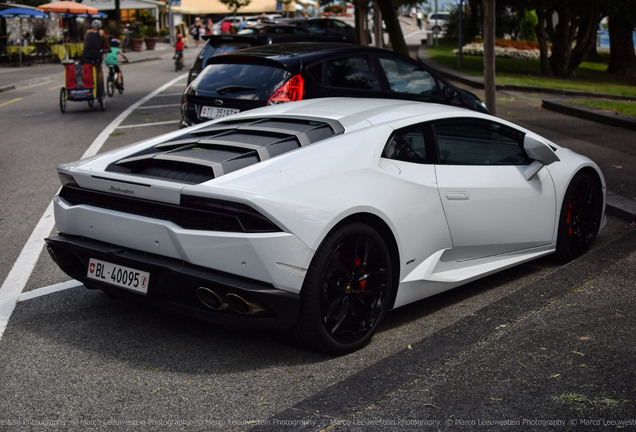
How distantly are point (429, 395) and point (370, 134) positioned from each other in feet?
5.40

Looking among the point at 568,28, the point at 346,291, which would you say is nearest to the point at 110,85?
the point at 568,28

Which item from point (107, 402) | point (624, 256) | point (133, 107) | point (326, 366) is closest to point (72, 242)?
point (107, 402)

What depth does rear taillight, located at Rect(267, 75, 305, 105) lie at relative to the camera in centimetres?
864

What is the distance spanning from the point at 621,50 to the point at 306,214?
26371 mm

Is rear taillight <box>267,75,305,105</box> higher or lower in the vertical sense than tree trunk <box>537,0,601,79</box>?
lower

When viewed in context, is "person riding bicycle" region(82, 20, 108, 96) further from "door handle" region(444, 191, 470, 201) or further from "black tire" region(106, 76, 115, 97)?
"door handle" region(444, 191, 470, 201)

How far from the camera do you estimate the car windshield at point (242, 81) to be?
8.73m

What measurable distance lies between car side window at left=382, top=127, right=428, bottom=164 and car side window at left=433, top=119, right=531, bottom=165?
6.4 inches

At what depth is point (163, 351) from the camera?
175 inches

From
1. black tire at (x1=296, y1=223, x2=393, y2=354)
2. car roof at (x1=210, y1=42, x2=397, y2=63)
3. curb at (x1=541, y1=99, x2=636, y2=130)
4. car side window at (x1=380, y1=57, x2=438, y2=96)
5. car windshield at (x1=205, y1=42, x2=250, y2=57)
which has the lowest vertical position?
black tire at (x1=296, y1=223, x2=393, y2=354)

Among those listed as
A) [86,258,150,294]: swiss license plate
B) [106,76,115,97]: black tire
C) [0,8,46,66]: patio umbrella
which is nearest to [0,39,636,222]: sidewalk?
[0,8,46,66]: patio umbrella

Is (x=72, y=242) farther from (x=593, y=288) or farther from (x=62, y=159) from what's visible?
(x=62, y=159)

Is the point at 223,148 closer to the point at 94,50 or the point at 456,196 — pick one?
the point at 456,196

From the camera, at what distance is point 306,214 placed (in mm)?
4141
